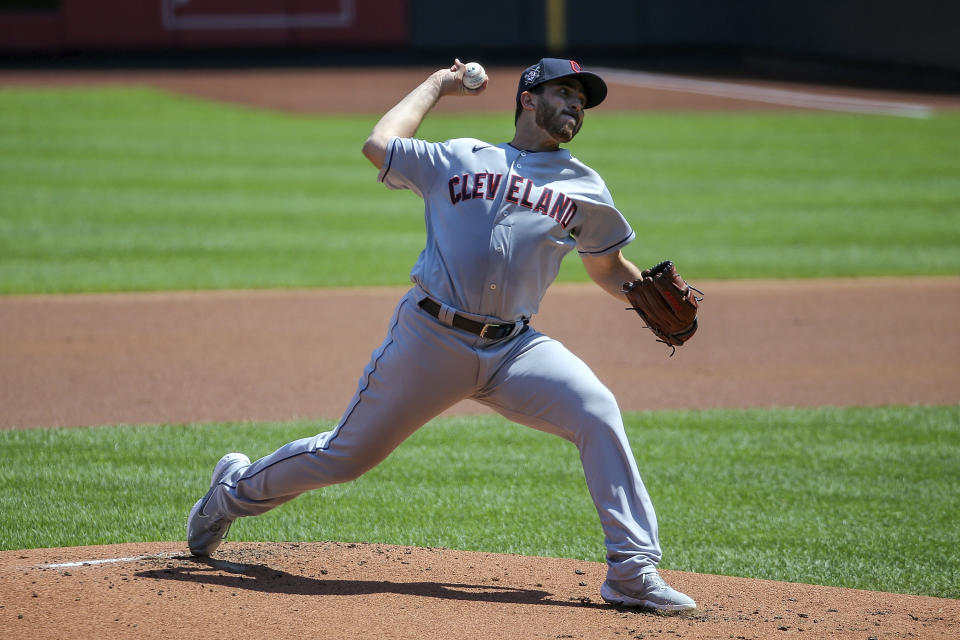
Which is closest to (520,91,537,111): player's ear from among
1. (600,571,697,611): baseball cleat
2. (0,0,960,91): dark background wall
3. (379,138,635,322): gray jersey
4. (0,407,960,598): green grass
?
(379,138,635,322): gray jersey

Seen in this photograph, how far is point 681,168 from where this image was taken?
17.5m

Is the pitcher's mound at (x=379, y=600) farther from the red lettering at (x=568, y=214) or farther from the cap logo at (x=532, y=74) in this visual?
the cap logo at (x=532, y=74)

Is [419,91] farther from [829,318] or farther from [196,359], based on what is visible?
[829,318]

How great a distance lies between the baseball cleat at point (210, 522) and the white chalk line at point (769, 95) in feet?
66.2

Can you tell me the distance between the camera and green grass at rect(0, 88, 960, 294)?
11875 millimetres

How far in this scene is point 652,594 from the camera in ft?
13.3

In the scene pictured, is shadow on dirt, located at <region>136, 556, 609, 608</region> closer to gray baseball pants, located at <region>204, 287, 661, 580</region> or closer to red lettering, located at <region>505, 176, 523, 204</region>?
gray baseball pants, located at <region>204, 287, 661, 580</region>

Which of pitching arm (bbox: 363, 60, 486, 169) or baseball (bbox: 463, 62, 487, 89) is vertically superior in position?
baseball (bbox: 463, 62, 487, 89)

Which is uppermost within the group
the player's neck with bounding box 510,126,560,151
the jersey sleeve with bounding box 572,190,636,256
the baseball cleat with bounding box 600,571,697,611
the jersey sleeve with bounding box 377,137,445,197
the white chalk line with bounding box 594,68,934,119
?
the player's neck with bounding box 510,126,560,151

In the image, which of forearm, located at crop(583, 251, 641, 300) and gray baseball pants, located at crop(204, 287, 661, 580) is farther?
forearm, located at crop(583, 251, 641, 300)

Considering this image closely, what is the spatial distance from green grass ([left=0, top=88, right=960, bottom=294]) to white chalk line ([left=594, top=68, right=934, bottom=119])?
123 cm

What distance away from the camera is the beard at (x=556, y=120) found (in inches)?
161

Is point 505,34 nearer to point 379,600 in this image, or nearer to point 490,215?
point 490,215

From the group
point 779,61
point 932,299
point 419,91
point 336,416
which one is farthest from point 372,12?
point 419,91
